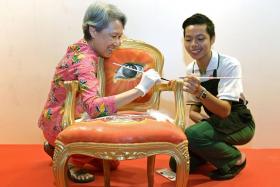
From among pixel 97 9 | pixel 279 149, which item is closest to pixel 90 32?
pixel 97 9

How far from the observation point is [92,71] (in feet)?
5.01

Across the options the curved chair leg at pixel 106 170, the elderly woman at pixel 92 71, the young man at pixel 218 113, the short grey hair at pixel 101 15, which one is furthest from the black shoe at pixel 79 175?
the short grey hair at pixel 101 15

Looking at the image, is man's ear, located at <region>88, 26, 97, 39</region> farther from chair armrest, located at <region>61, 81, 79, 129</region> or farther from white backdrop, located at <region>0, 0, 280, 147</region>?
white backdrop, located at <region>0, 0, 280, 147</region>

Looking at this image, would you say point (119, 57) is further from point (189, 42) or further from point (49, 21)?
point (49, 21)

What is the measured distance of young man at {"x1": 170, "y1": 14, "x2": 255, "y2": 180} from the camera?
184 cm

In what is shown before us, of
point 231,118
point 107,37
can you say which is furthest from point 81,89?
point 231,118

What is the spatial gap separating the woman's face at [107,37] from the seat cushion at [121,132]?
41 cm

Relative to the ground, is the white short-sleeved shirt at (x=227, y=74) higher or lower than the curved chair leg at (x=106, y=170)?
higher

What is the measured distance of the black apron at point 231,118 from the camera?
1.89 meters

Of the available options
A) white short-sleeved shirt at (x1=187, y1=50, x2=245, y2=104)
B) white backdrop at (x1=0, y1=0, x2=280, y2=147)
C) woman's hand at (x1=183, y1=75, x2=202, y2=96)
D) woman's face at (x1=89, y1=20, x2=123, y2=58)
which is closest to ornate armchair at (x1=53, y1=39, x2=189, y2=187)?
woman's hand at (x1=183, y1=75, x2=202, y2=96)

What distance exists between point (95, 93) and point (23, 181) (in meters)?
0.75

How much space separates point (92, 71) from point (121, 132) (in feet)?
1.23

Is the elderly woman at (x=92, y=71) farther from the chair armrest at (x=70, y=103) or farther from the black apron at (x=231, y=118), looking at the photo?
the black apron at (x=231, y=118)

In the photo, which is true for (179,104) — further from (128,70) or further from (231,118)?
(231,118)
